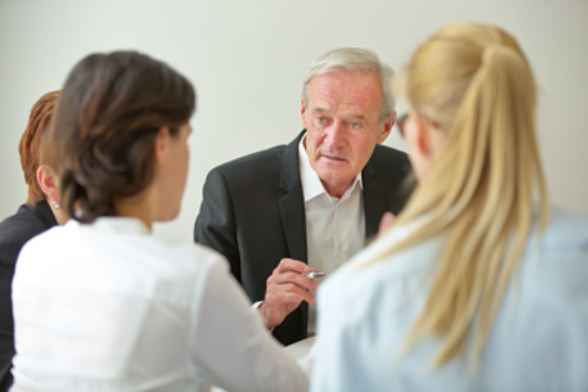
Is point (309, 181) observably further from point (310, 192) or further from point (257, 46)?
point (257, 46)

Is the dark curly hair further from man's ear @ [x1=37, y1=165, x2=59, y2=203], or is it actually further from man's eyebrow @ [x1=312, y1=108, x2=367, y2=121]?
man's eyebrow @ [x1=312, y1=108, x2=367, y2=121]

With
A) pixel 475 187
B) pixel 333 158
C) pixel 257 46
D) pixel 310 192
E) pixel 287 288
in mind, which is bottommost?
pixel 287 288

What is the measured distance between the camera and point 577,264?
0.77 m

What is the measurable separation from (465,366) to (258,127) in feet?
6.29

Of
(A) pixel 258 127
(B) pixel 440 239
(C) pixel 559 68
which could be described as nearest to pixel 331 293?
(B) pixel 440 239

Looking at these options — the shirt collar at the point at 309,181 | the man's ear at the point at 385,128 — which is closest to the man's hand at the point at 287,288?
the shirt collar at the point at 309,181

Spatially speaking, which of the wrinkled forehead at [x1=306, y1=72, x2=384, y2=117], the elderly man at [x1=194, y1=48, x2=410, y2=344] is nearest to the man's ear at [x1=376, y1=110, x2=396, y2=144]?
the elderly man at [x1=194, y1=48, x2=410, y2=344]

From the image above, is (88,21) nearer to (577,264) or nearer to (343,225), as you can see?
(343,225)

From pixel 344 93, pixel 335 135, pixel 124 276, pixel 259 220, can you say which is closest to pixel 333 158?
pixel 335 135

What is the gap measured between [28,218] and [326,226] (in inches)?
37.2

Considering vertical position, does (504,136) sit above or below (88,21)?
below

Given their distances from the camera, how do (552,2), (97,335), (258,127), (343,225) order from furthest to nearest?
(258,127)
(552,2)
(343,225)
(97,335)

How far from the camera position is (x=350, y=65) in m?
1.90

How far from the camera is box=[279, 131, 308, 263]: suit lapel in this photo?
6.19 feet
